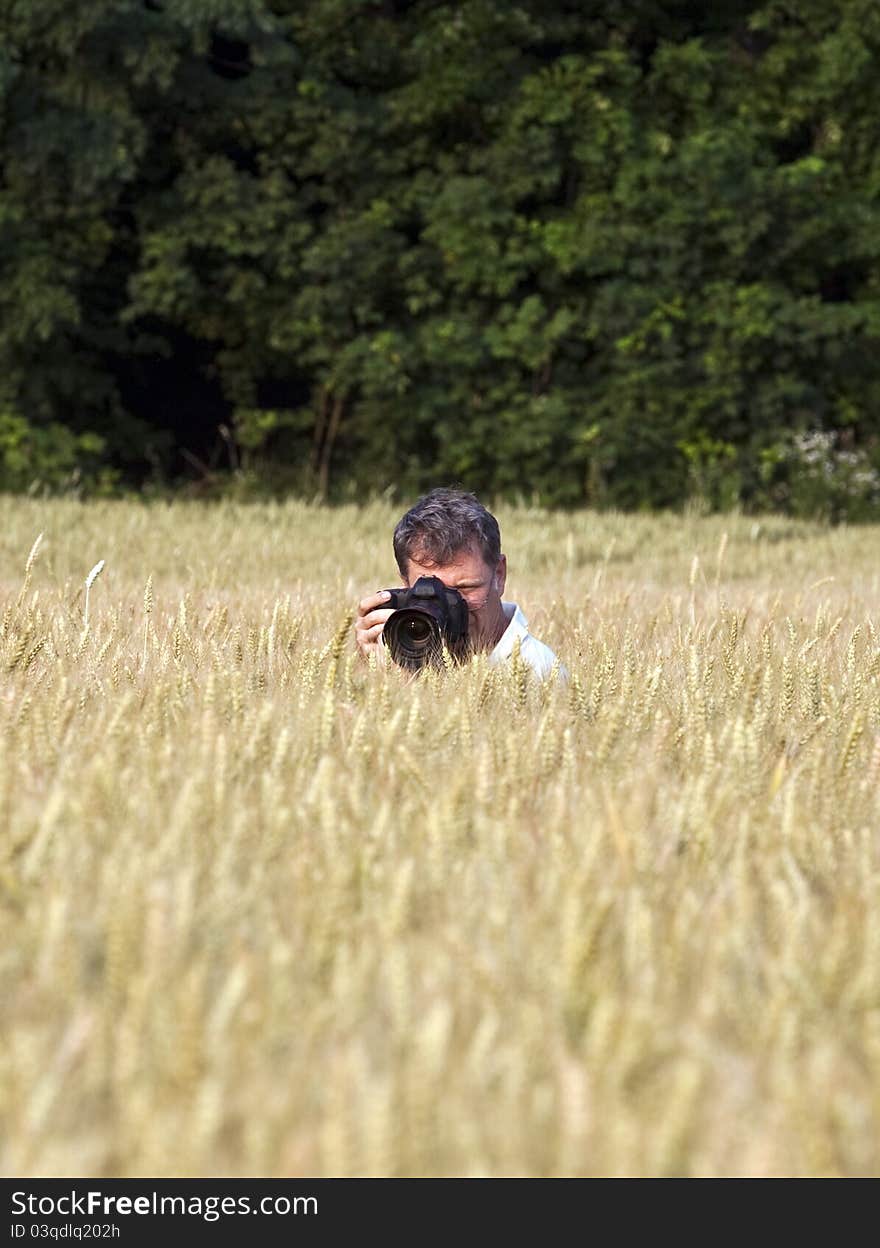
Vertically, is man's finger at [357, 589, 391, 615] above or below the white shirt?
above

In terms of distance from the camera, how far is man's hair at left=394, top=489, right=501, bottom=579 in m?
4.33

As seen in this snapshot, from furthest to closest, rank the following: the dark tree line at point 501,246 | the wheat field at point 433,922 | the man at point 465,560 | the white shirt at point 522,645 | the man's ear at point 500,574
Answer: the dark tree line at point 501,246, the man's ear at point 500,574, the man at point 465,560, the white shirt at point 522,645, the wheat field at point 433,922

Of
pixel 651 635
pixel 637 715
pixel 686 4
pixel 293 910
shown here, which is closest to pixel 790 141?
pixel 686 4

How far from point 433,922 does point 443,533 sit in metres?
2.48

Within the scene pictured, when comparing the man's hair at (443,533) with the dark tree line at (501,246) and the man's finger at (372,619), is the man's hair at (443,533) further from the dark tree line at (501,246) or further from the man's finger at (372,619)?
the dark tree line at (501,246)

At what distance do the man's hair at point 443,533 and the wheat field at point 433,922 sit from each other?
29.0 inches

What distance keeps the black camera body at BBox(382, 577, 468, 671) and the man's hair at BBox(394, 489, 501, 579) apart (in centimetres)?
41

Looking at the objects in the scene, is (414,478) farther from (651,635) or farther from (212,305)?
(651,635)

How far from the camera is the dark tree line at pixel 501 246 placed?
17234 millimetres

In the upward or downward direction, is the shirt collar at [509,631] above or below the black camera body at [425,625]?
below

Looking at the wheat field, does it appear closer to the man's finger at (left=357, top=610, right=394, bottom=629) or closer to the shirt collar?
the man's finger at (left=357, top=610, right=394, bottom=629)

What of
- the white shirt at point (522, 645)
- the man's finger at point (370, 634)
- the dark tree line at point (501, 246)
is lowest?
the white shirt at point (522, 645)

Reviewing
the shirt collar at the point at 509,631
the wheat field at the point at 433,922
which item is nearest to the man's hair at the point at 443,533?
the shirt collar at the point at 509,631

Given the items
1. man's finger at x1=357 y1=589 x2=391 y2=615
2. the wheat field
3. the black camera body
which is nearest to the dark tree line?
man's finger at x1=357 y1=589 x2=391 y2=615
